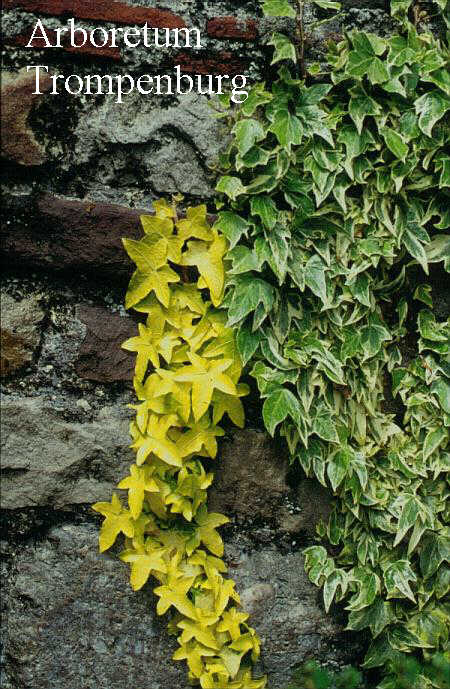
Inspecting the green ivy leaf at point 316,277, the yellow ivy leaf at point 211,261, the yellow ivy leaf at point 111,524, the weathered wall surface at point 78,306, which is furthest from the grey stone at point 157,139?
the yellow ivy leaf at point 111,524

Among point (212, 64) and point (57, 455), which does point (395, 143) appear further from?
point (57, 455)

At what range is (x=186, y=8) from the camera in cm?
136

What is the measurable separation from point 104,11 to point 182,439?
881 mm

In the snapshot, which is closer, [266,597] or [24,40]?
[24,40]

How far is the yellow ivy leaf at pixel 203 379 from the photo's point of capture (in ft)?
4.23

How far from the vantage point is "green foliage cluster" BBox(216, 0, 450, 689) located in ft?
A: 4.38

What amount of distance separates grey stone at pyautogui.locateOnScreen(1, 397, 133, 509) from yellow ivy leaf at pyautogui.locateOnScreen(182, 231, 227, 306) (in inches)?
12.8

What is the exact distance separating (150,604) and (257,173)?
92 centimetres

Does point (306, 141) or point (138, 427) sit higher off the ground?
point (306, 141)

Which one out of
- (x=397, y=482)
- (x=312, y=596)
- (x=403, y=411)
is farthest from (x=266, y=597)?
(x=403, y=411)

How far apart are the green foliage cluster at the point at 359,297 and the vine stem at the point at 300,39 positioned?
13mm

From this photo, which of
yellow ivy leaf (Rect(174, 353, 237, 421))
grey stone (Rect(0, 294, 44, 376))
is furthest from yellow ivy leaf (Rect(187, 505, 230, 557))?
grey stone (Rect(0, 294, 44, 376))

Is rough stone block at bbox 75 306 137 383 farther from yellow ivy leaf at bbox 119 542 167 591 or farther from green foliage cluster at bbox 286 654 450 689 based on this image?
green foliage cluster at bbox 286 654 450 689

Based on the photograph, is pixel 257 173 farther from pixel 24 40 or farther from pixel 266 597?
pixel 266 597
